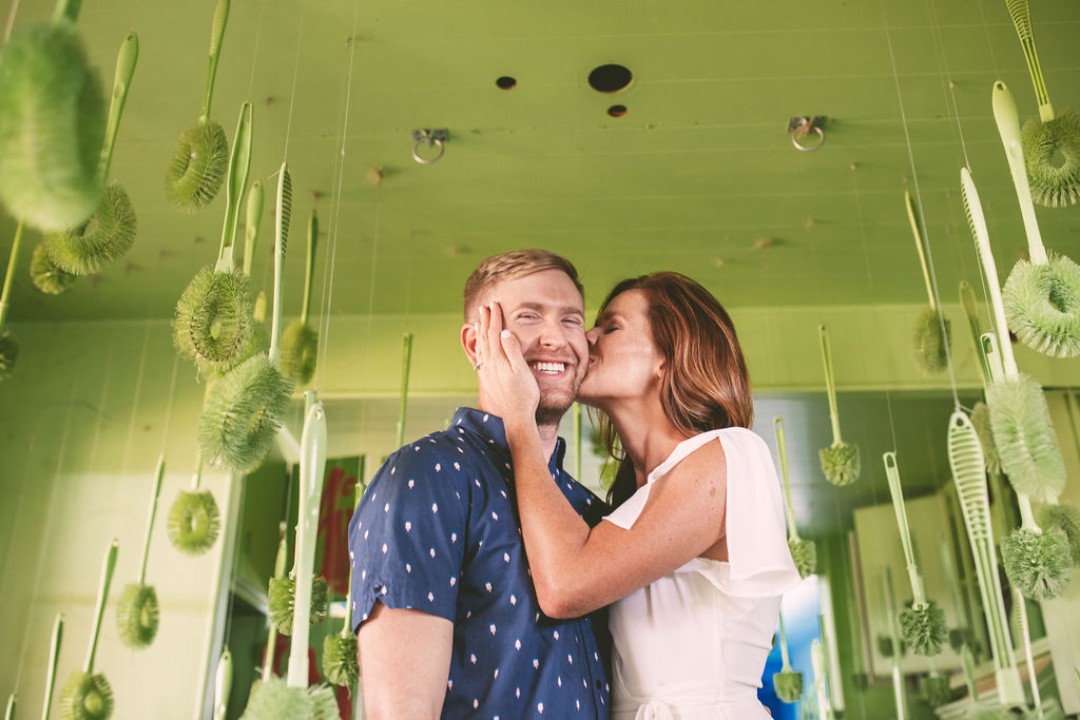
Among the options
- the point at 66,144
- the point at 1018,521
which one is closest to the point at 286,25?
the point at 66,144

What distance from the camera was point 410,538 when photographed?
104 cm

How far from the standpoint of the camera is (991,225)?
3.50 m

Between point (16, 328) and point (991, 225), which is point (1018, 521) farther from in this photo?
point (16, 328)

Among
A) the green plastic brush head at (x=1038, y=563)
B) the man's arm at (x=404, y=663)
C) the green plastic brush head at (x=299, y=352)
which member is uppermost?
the green plastic brush head at (x=299, y=352)

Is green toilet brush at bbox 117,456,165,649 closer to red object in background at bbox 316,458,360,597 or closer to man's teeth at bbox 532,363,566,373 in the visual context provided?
red object in background at bbox 316,458,360,597

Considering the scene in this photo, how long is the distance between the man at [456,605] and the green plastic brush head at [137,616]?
73.4 inches

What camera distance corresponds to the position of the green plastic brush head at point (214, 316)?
152 centimetres

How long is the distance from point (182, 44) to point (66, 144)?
6.36 feet

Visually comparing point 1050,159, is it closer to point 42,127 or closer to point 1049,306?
point 1049,306

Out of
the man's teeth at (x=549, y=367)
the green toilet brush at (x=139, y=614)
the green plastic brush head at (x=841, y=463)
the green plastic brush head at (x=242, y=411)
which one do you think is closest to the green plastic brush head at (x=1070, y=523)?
the green plastic brush head at (x=841, y=463)

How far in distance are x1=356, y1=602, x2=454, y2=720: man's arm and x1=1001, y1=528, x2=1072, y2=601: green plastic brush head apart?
102 centimetres

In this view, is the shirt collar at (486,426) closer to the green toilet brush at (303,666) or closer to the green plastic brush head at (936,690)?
the green toilet brush at (303,666)

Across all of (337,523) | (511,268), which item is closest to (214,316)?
(511,268)

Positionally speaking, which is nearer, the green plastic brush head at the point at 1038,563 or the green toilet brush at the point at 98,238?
the green plastic brush head at the point at 1038,563
